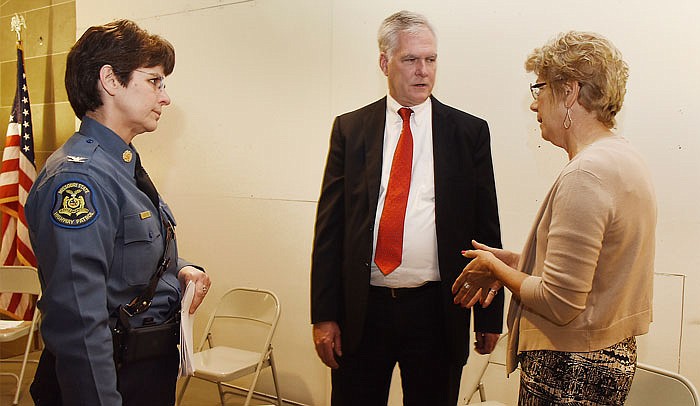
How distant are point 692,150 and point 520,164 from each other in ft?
2.51

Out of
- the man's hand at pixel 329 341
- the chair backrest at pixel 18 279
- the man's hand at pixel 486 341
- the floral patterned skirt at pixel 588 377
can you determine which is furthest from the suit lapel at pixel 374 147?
the chair backrest at pixel 18 279

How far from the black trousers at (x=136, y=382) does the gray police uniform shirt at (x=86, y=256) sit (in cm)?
13

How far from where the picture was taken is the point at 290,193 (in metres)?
3.88

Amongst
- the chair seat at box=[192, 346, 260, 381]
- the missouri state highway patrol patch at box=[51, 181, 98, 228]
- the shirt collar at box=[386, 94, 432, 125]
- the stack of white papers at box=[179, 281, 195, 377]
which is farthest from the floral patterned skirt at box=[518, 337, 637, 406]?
the chair seat at box=[192, 346, 260, 381]

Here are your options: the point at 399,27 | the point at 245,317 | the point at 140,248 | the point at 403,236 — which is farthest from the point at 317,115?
the point at 140,248

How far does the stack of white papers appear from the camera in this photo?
1723mm

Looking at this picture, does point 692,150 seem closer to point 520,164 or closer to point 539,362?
point 520,164

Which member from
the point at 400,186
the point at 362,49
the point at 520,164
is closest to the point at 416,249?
the point at 400,186

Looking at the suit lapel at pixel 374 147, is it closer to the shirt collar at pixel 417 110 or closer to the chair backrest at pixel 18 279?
the shirt collar at pixel 417 110

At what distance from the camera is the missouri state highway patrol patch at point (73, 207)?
1.42m

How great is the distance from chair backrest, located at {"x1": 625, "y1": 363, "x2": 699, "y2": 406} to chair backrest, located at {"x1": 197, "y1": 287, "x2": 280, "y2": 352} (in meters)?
1.84

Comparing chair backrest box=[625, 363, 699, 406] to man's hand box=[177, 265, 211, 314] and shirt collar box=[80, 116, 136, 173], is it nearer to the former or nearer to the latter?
man's hand box=[177, 265, 211, 314]

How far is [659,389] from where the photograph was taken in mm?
2193

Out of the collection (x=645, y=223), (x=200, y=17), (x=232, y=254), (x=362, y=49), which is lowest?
(x=232, y=254)
